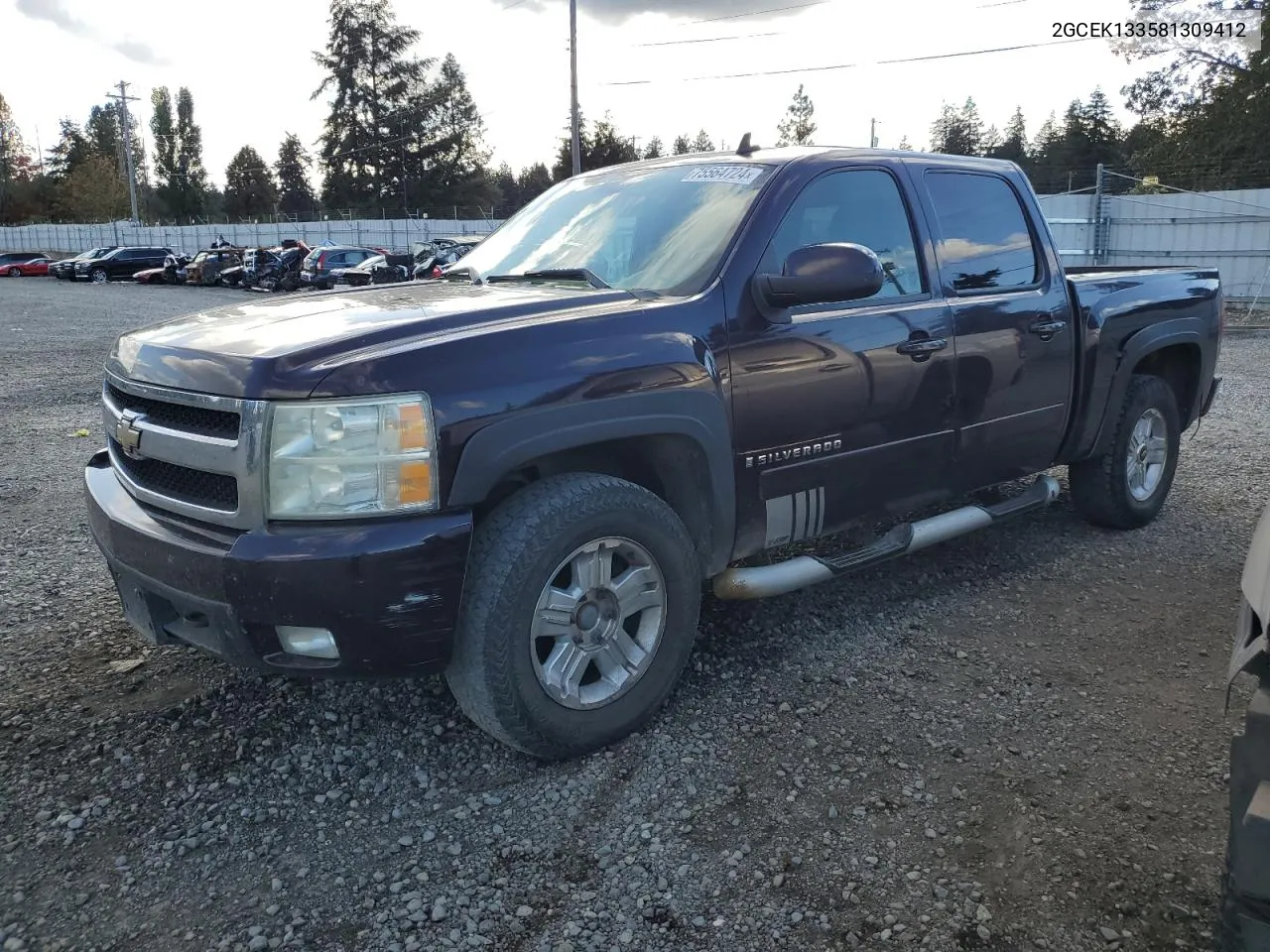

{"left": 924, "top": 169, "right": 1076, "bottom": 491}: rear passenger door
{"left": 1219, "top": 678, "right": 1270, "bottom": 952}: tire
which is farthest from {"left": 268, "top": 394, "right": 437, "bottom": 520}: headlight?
{"left": 924, "top": 169, "right": 1076, "bottom": 491}: rear passenger door

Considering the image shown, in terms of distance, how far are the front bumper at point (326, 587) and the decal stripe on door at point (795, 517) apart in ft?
4.22

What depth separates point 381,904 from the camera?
8.42ft

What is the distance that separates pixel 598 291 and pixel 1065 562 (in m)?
2.99

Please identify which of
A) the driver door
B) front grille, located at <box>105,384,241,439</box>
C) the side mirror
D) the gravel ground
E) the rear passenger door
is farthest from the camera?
the rear passenger door

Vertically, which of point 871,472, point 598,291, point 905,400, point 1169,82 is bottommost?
point 871,472

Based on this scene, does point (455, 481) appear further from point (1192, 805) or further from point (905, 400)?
point (1192, 805)

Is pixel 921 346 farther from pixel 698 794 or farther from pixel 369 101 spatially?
pixel 369 101

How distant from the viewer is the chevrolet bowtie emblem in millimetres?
3115

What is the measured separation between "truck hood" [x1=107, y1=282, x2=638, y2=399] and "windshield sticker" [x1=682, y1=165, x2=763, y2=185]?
0.74 m

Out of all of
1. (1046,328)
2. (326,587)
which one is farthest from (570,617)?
(1046,328)

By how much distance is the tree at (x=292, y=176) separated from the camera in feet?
299

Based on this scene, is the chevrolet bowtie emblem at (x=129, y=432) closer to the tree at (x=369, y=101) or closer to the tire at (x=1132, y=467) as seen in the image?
the tire at (x=1132, y=467)

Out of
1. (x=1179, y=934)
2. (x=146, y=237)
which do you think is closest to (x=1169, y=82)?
(x=1179, y=934)

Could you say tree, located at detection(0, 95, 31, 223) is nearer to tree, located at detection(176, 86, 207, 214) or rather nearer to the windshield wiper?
tree, located at detection(176, 86, 207, 214)
